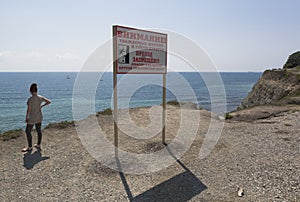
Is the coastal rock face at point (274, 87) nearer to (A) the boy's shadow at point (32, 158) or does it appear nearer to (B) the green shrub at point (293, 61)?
(B) the green shrub at point (293, 61)

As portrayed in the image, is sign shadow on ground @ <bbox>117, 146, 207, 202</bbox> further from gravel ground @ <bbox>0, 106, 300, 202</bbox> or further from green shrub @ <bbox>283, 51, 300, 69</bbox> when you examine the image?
green shrub @ <bbox>283, 51, 300, 69</bbox>

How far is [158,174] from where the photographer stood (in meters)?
6.11

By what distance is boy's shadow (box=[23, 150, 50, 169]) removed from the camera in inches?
260

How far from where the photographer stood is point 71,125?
37.5 feet

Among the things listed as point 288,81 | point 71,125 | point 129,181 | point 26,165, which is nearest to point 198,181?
point 129,181

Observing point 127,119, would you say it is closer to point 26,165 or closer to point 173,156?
point 173,156

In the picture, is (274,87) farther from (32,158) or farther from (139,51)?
(32,158)

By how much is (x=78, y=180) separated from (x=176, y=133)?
18.3ft

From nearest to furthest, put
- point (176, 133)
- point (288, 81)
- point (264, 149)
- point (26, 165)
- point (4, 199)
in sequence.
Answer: point (4, 199) < point (26, 165) < point (264, 149) < point (176, 133) < point (288, 81)

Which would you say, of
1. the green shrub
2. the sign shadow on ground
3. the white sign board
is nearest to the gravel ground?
the sign shadow on ground

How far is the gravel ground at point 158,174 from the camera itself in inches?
198

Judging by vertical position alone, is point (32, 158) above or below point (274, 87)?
below

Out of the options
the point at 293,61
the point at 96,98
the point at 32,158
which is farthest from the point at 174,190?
the point at 293,61

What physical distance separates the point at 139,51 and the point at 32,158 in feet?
15.7
